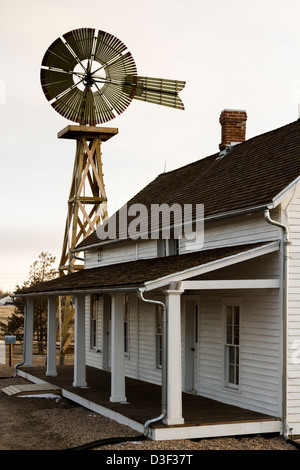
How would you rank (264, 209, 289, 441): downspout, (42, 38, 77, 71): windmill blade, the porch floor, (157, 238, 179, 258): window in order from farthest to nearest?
1. (42, 38, 77, 71): windmill blade
2. (157, 238, 179, 258): window
3. (264, 209, 289, 441): downspout
4. the porch floor

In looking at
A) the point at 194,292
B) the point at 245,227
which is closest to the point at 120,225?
the point at 194,292

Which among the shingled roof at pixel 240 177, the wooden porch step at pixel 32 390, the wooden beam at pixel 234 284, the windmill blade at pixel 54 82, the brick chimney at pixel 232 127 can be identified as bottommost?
the wooden porch step at pixel 32 390

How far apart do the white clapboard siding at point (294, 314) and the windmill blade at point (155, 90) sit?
16.3 m

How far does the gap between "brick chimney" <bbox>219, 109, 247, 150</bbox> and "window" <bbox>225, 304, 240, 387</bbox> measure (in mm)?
8012

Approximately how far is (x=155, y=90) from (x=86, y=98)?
3.05 meters

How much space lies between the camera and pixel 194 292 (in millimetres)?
16297

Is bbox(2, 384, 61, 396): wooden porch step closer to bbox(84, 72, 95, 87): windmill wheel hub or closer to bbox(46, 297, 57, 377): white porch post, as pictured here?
bbox(46, 297, 57, 377): white porch post

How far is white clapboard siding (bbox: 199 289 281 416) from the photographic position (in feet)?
43.0

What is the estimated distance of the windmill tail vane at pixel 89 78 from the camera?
26750 mm

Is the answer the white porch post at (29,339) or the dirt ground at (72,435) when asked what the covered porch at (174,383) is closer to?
the dirt ground at (72,435)

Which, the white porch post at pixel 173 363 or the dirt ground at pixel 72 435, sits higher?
the white porch post at pixel 173 363

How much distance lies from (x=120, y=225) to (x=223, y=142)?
418 cm

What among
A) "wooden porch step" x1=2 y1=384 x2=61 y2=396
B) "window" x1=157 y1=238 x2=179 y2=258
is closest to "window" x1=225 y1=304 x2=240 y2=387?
"window" x1=157 y1=238 x2=179 y2=258

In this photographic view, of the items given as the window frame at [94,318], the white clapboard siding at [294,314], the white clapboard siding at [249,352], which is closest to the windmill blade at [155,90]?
the window frame at [94,318]
